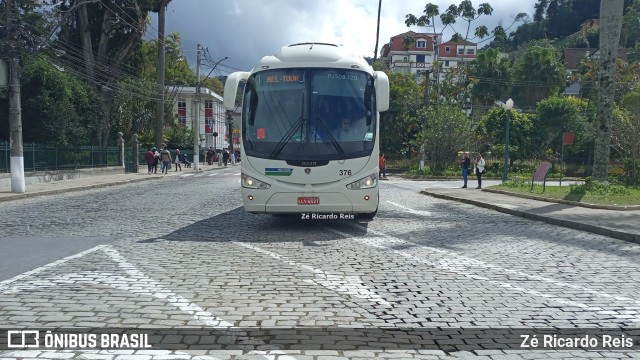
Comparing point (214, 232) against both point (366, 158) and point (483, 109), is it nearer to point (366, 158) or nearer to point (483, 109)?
point (366, 158)

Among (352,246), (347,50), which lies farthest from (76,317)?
(347,50)

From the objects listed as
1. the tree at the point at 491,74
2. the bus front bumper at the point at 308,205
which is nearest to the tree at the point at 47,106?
the bus front bumper at the point at 308,205

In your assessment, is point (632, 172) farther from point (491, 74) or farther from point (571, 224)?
point (491, 74)

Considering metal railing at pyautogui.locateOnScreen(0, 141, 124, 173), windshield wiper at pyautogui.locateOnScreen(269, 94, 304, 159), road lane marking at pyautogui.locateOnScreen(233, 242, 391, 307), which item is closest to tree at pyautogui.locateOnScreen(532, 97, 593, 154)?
metal railing at pyautogui.locateOnScreen(0, 141, 124, 173)

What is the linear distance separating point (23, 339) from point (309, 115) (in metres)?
6.49

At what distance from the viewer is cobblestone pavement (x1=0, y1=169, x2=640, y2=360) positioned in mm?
4562

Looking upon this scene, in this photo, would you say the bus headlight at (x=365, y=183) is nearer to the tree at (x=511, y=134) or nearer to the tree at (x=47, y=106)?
the tree at (x=47, y=106)

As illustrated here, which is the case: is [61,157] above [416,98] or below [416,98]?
below

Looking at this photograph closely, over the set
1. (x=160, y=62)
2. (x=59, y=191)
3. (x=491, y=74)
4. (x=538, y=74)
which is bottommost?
(x=59, y=191)

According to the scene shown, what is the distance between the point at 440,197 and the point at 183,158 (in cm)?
3814

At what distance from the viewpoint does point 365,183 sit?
31.8ft

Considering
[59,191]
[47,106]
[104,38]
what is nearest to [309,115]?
[59,191]

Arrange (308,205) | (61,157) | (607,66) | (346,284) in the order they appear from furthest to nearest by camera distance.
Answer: (61,157)
(607,66)
(308,205)
(346,284)

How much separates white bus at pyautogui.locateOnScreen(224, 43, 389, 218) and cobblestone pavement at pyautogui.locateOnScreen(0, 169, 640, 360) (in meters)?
0.77
